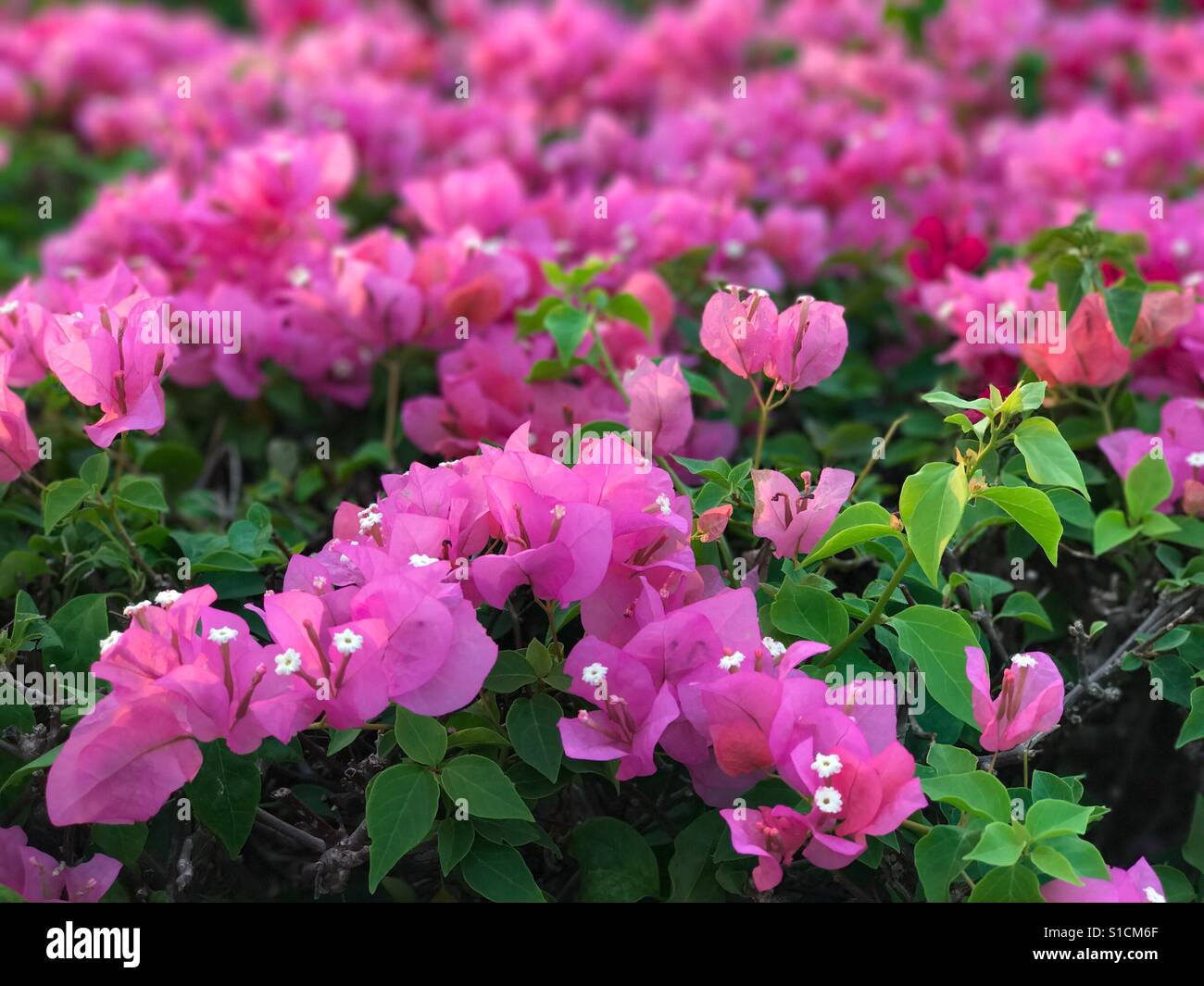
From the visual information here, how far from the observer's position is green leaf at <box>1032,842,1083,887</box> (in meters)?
0.88

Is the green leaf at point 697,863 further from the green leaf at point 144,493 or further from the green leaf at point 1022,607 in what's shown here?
the green leaf at point 144,493

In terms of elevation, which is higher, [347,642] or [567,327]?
[567,327]

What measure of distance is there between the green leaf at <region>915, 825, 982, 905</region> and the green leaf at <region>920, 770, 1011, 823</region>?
20mm

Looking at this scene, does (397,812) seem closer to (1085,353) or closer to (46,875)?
(46,875)

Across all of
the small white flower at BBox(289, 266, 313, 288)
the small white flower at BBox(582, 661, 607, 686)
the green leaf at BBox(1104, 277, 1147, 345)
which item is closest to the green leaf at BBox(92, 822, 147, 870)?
the small white flower at BBox(582, 661, 607, 686)

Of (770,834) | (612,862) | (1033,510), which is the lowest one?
(612,862)

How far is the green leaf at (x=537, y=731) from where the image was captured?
0.98m

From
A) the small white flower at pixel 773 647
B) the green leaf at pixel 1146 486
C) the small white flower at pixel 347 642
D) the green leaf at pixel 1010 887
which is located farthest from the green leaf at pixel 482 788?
the green leaf at pixel 1146 486

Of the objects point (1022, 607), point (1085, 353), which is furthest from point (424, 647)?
point (1085, 353)

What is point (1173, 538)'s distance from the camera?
48.6 inches

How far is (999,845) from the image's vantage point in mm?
886

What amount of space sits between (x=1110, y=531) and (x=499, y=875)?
0.68m

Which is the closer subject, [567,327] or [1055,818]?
[1055,818]

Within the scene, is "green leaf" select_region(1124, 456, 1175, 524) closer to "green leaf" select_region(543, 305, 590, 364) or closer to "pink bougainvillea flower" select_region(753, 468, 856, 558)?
"pink bougainvillea flower" select_region(753, 468, 856, 558)
